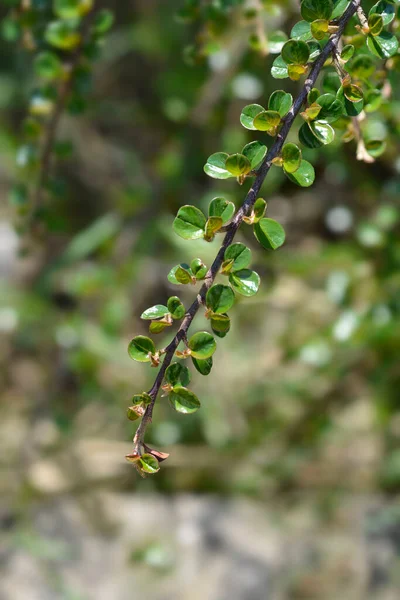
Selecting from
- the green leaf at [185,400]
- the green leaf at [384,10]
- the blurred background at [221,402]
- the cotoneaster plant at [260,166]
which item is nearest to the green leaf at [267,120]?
the cotoneaster plant at [260,166]

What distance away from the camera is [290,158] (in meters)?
0.54

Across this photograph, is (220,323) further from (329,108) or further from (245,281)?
(329,108)

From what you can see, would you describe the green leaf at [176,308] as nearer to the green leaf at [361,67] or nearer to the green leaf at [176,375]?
the green leaf at [176,375]

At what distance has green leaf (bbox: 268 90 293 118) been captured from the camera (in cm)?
55

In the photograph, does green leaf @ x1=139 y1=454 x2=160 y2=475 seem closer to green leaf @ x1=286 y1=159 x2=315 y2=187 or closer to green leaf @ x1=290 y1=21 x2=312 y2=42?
green leaf @ x1=286 y1=159 x2=315 y2=187

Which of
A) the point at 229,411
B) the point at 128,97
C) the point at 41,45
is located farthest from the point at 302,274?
the point at 128,97

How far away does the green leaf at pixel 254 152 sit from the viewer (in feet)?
1.83

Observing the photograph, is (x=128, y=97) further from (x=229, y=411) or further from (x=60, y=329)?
(x=229, y=411)

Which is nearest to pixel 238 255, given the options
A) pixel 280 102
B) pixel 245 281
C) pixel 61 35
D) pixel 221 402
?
pixel 245 281

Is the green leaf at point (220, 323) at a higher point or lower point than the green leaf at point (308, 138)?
lower

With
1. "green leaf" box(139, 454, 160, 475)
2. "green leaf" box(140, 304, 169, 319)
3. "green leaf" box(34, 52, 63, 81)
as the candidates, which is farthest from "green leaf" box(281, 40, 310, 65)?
"green leaf" box(34, 52, 63, 81)

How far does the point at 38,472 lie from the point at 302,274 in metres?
0.75

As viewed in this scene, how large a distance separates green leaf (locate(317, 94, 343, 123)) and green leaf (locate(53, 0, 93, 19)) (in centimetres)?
45

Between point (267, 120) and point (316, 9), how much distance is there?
10 centimetres
